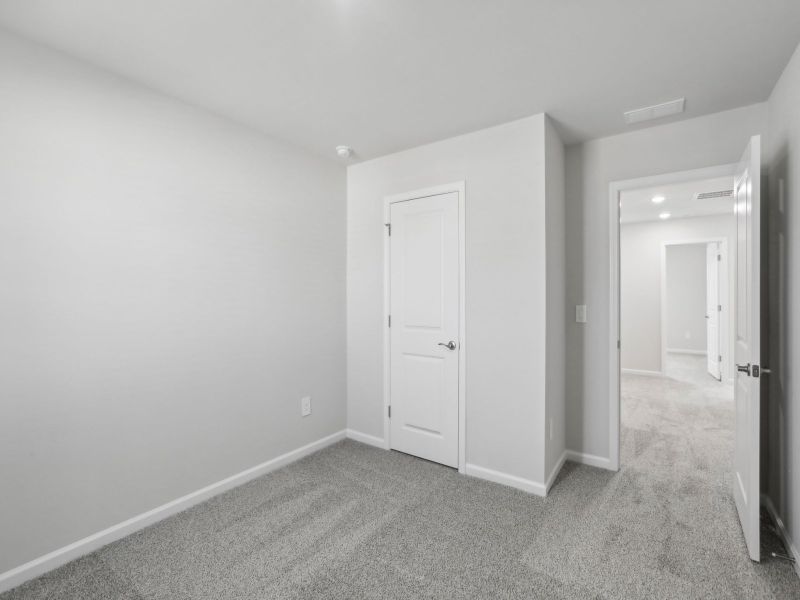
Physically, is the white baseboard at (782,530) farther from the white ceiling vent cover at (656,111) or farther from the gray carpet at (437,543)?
the white ceiling vent cover at (656,111)

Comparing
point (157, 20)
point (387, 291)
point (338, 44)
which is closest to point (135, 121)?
point (157, 20)

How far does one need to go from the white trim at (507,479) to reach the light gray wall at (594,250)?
716 millimetres

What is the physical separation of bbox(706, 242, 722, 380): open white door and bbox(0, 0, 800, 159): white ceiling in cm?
497

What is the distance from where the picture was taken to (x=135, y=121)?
223 centimetres

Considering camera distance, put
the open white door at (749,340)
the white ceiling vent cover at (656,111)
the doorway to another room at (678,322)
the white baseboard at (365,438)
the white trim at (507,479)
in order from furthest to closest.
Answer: the doorway to another room at (678,322), the white baseboard at (365,438), the white trim at (507,479), the white ceiling vent cover at (656,111), the open white door at (749,340)

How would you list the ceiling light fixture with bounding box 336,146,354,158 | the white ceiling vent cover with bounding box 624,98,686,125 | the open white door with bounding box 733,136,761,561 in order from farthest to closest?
the ceiling light fixture with bounding box 336,146,354,158 < the white ceiling vent cover with bounding box 624,98,686,125 < the open white door with bounding box 733,136,761,561

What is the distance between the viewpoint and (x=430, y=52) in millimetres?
1967

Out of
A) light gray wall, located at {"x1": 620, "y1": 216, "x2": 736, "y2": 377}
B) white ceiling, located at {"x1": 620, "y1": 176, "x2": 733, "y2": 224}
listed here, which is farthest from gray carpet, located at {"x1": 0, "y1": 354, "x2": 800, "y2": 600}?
light gray wall, located at {"x1": 620, "y1": 216, "x2": 736, "y2": 377}

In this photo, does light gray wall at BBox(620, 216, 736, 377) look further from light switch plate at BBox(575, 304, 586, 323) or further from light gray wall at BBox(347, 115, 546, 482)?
→ light gray wall at BBox(347, 115, 546, 482)

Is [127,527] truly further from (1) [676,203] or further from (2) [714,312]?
(2) [714,312]

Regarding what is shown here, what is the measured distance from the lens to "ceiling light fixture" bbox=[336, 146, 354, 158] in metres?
3.18

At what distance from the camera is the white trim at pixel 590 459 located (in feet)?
9.76

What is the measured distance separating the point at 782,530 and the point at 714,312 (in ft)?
17.9

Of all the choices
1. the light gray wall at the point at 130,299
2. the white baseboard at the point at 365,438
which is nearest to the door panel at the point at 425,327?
the white baseboard at the point at 365,438
